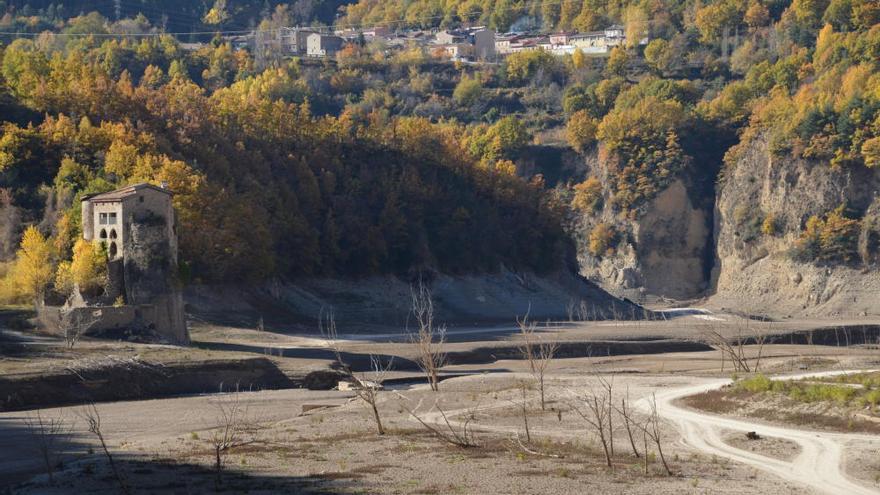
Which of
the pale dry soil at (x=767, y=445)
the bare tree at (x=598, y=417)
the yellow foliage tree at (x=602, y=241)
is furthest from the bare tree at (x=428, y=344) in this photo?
the yellow foliage tree at (x=602, y=241)

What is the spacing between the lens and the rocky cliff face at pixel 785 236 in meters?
141

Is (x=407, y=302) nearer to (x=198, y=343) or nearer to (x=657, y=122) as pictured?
(x=198, y=343)

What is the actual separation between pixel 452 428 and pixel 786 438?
32.0 feet

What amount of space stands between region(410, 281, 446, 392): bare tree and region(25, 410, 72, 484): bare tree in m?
13.1

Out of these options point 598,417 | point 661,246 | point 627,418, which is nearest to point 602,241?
point 661,246

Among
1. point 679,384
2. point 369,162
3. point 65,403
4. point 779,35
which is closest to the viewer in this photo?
point 65,403

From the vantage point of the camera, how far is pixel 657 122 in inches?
6501

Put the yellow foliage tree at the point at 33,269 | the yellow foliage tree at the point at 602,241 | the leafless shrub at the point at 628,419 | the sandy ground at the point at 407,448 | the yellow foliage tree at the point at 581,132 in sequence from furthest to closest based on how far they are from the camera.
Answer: the yellow foliage tree at the point at 581,132, the yellow foliage tree at the point at 602,241, the yellow foliage tree at the point at 33,269, the leafless shrub at the point at 628,419, the sandy ground at the point at 407,448

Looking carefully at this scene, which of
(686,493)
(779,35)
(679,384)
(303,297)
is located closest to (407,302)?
(303,297)

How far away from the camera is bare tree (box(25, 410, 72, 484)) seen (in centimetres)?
4573

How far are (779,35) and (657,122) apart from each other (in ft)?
103

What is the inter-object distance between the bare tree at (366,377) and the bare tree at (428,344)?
166 cm

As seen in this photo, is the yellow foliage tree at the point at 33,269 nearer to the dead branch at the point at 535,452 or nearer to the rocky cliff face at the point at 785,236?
the dead branch at the point at 535,452

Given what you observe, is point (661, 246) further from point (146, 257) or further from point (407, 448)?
point (407, 448)
